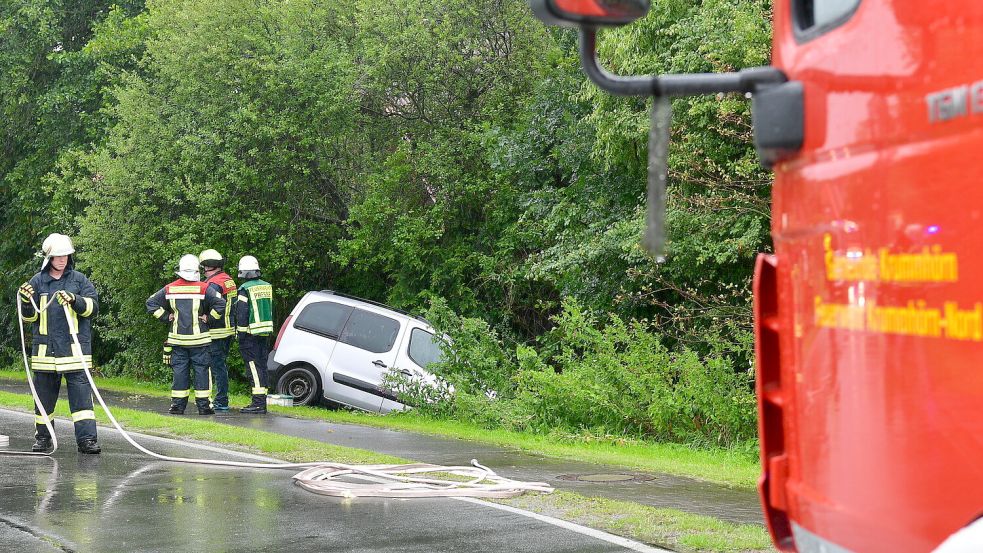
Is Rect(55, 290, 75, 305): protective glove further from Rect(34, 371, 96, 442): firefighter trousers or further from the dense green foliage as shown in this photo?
the dense green foliage

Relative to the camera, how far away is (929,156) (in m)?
2.54

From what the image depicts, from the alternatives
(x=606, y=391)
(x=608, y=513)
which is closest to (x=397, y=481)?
(x=608, y=513)

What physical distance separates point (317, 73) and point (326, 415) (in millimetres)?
8856

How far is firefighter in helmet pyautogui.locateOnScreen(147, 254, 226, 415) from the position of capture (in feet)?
51.2

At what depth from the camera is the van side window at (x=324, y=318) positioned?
1866 centimetres

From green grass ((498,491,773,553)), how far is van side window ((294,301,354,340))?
10164 mm

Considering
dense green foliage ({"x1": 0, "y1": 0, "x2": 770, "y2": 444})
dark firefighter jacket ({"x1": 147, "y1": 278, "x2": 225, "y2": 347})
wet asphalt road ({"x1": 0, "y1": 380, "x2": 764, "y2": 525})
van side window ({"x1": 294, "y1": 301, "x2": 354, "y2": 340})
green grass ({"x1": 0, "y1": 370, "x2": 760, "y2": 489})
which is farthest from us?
dense green foliage ({"x1": 0, "y1": 0, "x2": 770, "y2": 444})

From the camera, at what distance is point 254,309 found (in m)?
17.0

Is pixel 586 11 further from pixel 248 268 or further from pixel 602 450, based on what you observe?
pixel 248 268

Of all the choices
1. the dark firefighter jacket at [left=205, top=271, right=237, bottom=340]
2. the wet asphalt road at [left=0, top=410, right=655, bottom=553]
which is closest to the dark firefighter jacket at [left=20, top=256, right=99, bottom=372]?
the wet asphalt road at [left=0, top=410, right=655, bottom=553]

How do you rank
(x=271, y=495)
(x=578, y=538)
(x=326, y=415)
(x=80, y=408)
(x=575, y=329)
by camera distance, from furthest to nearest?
(x=326, y=415), (x=575, y=329), (x=80, y=408), (x=271, y=495), (x=578, y=538)

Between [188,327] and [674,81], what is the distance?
13.5m

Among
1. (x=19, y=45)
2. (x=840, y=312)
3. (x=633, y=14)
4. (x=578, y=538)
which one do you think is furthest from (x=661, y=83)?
Answer: (x=19, y=45)

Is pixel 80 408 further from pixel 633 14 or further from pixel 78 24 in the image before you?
pixel 78 24
